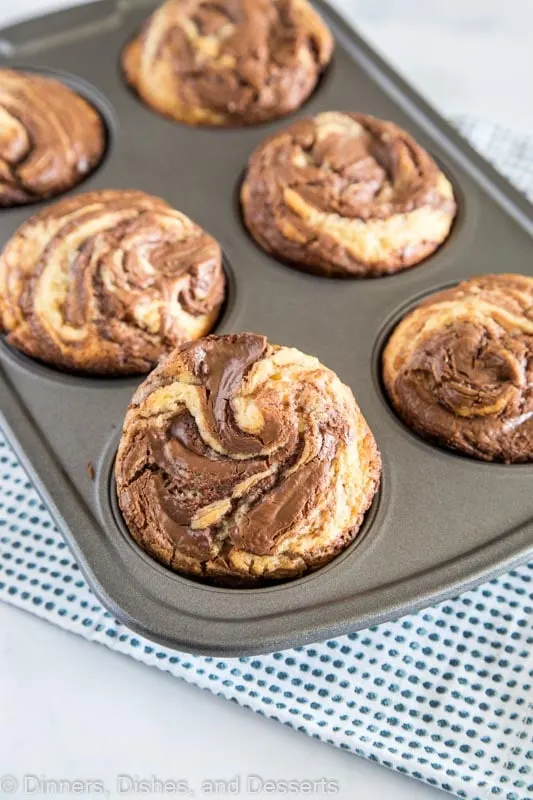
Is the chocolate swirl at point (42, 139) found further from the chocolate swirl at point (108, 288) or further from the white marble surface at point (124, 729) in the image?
the white marble surface at point (124, 729)

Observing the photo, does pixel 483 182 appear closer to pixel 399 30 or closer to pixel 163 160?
pixel 163 160

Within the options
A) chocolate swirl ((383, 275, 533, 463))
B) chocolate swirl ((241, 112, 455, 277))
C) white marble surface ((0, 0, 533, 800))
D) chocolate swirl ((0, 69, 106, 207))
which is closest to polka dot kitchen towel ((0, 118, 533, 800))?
white marble surface ((0, 0, 533, 800))

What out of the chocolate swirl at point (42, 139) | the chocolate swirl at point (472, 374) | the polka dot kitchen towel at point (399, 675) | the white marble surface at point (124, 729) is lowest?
the white marble surface at point (124, 729)

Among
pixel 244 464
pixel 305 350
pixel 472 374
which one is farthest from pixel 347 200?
pixel 244 464

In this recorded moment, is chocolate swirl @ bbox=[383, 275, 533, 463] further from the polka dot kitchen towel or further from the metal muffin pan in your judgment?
the polka dot kitchen towel

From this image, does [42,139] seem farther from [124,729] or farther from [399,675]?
[399,675]

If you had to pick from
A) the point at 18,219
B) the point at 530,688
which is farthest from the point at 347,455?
the point at 18,219

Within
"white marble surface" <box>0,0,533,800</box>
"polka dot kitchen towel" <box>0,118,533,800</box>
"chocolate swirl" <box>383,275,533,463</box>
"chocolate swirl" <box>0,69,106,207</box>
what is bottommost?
"white marble surface" <box>0,0,533,800</box>

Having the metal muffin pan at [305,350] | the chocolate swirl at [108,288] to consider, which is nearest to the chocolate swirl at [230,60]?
the metal muffin pan at [305,350]
